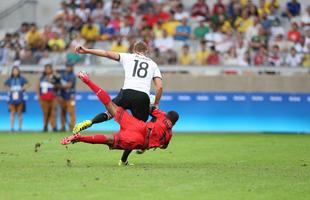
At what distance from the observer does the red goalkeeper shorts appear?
14.8m

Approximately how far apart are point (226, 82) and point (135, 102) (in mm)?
15619

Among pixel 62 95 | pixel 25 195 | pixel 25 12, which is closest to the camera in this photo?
pixel 25 195

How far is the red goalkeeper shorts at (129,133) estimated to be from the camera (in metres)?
14.8

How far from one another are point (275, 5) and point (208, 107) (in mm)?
5546

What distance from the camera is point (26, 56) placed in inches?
1249

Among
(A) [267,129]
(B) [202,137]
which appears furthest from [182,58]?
(B) [202,137]

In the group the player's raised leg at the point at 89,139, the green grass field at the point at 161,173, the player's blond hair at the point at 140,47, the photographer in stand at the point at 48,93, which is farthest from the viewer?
the photographer in stand at the point at 48,93

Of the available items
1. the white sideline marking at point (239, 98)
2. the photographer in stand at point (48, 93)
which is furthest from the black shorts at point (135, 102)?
the white sideline marking at point (239, 98)

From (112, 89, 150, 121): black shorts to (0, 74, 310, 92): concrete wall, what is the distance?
15.4 m

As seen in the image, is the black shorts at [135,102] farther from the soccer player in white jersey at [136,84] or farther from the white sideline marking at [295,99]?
the white sideline marking at [295,99]

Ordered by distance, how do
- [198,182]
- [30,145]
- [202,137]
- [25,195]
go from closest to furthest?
1. [25,195]
2. [198,182]
3. [30,145]
4. [202,137]

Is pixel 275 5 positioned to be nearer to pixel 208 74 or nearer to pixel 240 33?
pixel 240 33

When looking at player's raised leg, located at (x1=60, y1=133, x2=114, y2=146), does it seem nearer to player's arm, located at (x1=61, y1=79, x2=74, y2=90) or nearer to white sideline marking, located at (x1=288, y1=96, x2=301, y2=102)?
player's arm, located at (x1=61, y1=79, x2=74, y2=90)

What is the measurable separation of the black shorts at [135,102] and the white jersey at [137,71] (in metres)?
0.09
